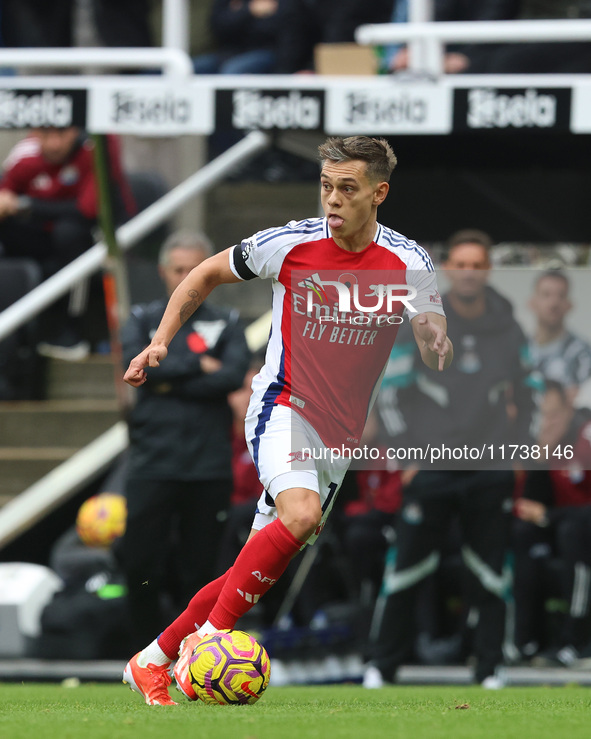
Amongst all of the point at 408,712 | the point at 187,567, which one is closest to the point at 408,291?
the point at 408,712

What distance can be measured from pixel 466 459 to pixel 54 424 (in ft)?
13.1

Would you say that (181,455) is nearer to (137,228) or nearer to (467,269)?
(467,269)

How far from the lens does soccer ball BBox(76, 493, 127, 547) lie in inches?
352

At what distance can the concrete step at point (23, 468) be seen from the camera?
10.3 metres

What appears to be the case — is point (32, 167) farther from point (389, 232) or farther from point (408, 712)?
point (408, 712)

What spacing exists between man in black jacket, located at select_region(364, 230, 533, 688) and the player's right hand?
291 centimetres

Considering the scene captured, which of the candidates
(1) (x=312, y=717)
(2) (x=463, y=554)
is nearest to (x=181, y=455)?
(2) (x=463, y=554)

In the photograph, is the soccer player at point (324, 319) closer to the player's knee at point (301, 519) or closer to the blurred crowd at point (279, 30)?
the player's knee at point (301, 519)

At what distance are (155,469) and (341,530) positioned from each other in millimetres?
1561

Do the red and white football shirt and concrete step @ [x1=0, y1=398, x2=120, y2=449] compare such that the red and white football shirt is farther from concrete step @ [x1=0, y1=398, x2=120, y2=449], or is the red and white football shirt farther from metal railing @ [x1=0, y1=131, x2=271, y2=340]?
concrete step @ [x1=0, y1=398, x2=120, y2=449]

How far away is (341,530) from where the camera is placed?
873 cm

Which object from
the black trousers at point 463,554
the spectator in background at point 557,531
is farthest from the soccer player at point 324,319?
the spectator in background at point 557,531

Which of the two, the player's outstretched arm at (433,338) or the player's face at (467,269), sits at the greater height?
the player's outstretched arm at (433,338)

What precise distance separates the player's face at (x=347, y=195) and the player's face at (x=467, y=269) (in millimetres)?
2371
